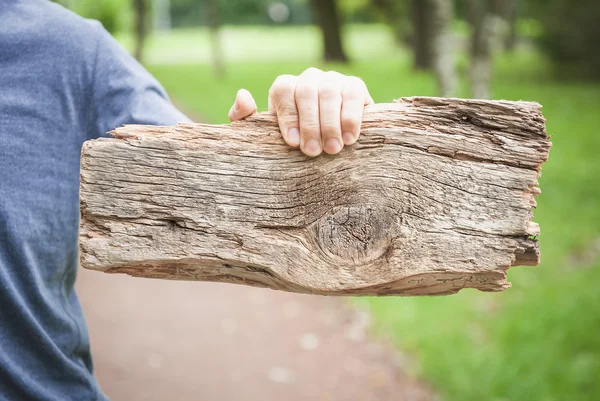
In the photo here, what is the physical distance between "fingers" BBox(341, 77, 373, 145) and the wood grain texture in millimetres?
35

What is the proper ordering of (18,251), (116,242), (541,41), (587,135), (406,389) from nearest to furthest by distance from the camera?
1. (116,242)
2. (18,251)
3. (406,389)
4. (587,135)
5. (541,41)

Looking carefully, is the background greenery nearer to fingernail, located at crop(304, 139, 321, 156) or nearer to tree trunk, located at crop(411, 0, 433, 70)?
tree trunk, located at crop(411, 0, 433, 70)

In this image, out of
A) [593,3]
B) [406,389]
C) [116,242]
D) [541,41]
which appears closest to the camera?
[116,242]

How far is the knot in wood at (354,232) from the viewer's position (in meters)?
1.19

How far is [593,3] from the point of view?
15602 mm

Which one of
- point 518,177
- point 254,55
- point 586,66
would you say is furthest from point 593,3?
point 518,177

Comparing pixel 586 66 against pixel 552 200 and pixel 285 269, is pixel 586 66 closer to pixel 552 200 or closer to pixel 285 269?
pixel 552 200

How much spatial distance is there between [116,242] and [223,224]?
0.21 m

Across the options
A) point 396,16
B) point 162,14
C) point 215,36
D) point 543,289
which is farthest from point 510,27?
point 162,14

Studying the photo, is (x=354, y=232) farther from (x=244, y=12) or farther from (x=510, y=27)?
(x=244, y=12)

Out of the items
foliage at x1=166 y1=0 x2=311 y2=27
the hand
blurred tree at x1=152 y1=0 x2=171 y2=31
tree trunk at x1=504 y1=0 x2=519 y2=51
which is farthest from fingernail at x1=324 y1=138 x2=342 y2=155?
blurred tree at x1=152 y1=0 x2=171 y2=31

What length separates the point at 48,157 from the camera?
55.6 inches

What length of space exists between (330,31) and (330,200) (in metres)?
21.7

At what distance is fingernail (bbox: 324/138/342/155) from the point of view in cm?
116
